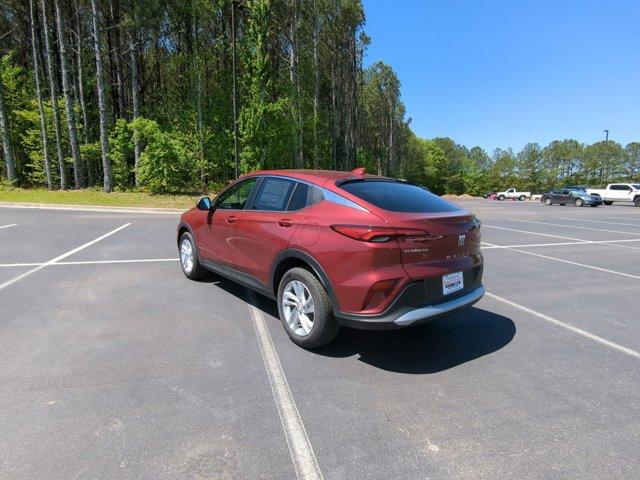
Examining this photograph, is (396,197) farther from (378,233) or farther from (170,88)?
(170,88)

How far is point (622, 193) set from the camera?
35344mm

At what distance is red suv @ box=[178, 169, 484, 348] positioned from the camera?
3.19 metres

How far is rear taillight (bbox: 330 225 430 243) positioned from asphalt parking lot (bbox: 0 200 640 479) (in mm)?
1156

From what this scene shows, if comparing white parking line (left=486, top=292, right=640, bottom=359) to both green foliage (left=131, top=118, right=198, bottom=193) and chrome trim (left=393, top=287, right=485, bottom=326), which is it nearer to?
chrome trim (left=393, top=287, right=485, bottom=326)

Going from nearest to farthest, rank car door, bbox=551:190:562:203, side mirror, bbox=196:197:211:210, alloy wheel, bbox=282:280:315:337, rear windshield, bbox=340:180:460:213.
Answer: rear windshield, bbox=340:180:460:213 < alloy wheel, bbox=282:280:315:337 < side mirror, bbox=196:197:211:210 < car door, bbox=551:190:562:203

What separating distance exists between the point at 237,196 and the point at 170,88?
1335 inches

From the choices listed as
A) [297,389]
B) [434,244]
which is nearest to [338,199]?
[434,244]

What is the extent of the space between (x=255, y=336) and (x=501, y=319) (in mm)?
2887

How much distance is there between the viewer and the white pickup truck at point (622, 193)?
113 ft

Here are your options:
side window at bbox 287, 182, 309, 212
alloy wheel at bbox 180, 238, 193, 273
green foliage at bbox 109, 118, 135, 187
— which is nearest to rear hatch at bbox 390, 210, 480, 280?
side window at bbox 287, 182, 309, 212

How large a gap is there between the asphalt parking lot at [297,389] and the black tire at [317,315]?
140 millimetres

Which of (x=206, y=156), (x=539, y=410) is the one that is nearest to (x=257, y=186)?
(x=539, y=410)

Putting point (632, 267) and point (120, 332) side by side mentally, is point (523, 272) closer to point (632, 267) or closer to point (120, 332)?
point (632, 267)

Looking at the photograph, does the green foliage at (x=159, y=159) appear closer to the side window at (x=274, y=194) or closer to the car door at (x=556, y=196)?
the side window at (x=274, y=194)
